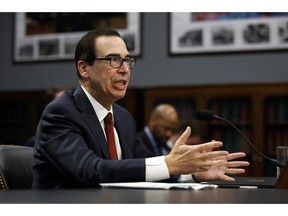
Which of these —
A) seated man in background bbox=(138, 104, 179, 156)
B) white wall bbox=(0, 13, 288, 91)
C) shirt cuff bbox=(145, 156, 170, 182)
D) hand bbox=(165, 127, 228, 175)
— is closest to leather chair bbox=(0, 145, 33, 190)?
shirt cuff bbox=(145, 156, 170, 182)

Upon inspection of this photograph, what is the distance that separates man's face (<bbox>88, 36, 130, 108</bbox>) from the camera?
222 centimetres

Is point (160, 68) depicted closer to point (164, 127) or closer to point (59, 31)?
point (59, 31)

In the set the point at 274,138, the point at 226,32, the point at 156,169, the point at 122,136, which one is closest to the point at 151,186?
the point at 156,169

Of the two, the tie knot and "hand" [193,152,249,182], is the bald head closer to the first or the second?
the tie knot

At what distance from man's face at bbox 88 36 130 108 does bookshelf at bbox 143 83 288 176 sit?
12.1 feet

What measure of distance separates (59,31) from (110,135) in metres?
5.30

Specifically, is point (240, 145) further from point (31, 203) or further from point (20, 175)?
point (31, 203)

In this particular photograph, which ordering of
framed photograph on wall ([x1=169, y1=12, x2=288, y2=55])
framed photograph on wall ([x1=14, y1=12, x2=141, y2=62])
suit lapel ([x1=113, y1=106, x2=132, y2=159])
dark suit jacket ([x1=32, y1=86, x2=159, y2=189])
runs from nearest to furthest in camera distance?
dark suit jacket ([x1=32, y1=86, x2=159, y2=189]) → suit lapel ([x1=113, y1=106, x2=132, y2=159]) → framed photograph on wall ([x1=169, y1=12, x2=288, y2=55]) → framed photograph on wall ([x1=14, y1=12, x2=141, y2=62])

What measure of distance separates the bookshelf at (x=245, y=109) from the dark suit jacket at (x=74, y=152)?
12.4ft

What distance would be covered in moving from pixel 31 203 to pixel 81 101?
3.10 feet

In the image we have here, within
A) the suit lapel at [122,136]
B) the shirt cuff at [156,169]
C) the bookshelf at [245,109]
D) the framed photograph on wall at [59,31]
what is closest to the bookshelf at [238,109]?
the bookshelf at [245,109]

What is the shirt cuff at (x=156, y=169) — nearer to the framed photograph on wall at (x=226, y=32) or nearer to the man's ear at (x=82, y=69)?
the man's ear at (x=82, y=69)
